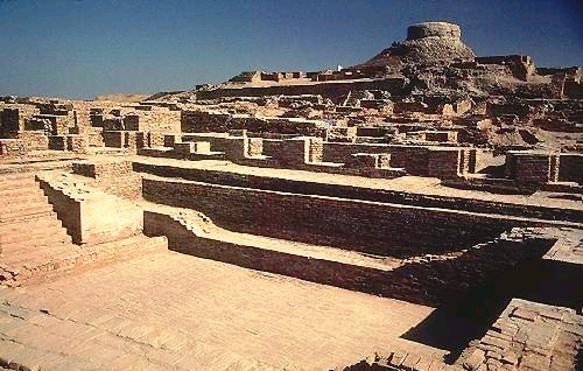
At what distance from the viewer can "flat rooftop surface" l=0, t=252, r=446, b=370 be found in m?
4.39

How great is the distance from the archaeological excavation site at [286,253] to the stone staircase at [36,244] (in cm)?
3

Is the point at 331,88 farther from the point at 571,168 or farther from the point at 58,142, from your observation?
the point at 571,168

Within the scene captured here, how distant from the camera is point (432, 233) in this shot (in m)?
8.69

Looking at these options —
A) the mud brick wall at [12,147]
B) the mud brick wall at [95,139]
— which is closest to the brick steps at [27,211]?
the mud brick wall at [12,147]

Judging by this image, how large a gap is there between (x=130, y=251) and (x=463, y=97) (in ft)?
79.3

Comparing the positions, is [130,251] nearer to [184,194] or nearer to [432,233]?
[184,194]

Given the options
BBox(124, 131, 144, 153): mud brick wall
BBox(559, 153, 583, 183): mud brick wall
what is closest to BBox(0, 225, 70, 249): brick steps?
BBox(124, 131, 144, 153): mud brick wall

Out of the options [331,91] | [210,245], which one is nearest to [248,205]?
[210,245]

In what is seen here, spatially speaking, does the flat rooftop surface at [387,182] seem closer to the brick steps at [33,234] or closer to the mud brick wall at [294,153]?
the mud brick wall at [294,153]

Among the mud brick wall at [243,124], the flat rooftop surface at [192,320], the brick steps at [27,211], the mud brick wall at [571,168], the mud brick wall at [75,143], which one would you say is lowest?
the flat rooftop surface at [192,320]

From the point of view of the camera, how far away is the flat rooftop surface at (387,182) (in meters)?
8.74

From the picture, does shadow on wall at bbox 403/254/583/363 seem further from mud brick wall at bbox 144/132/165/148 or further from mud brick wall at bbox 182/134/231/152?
mud brick wall at bbox 144/132/165/148

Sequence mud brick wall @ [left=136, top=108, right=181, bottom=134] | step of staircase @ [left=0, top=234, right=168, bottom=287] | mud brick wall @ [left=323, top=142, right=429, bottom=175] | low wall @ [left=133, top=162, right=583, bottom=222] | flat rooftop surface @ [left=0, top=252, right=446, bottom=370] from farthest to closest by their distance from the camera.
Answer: mud brick wall @ [left=136, top=108, right=181, bottom=134] < mud brick wall @ [left=323, top=142, right=429, bottom=175] < step of staircase @ [left=0, top=234, right=168, bottom=287] < low wall @ [left=133, top=162, right=583, bottom=222] < flat rooftop surface @ [left=0, top=252, right=446, bottom=370]

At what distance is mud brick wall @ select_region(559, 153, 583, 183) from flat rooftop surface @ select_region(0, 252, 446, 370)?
5406 mm
